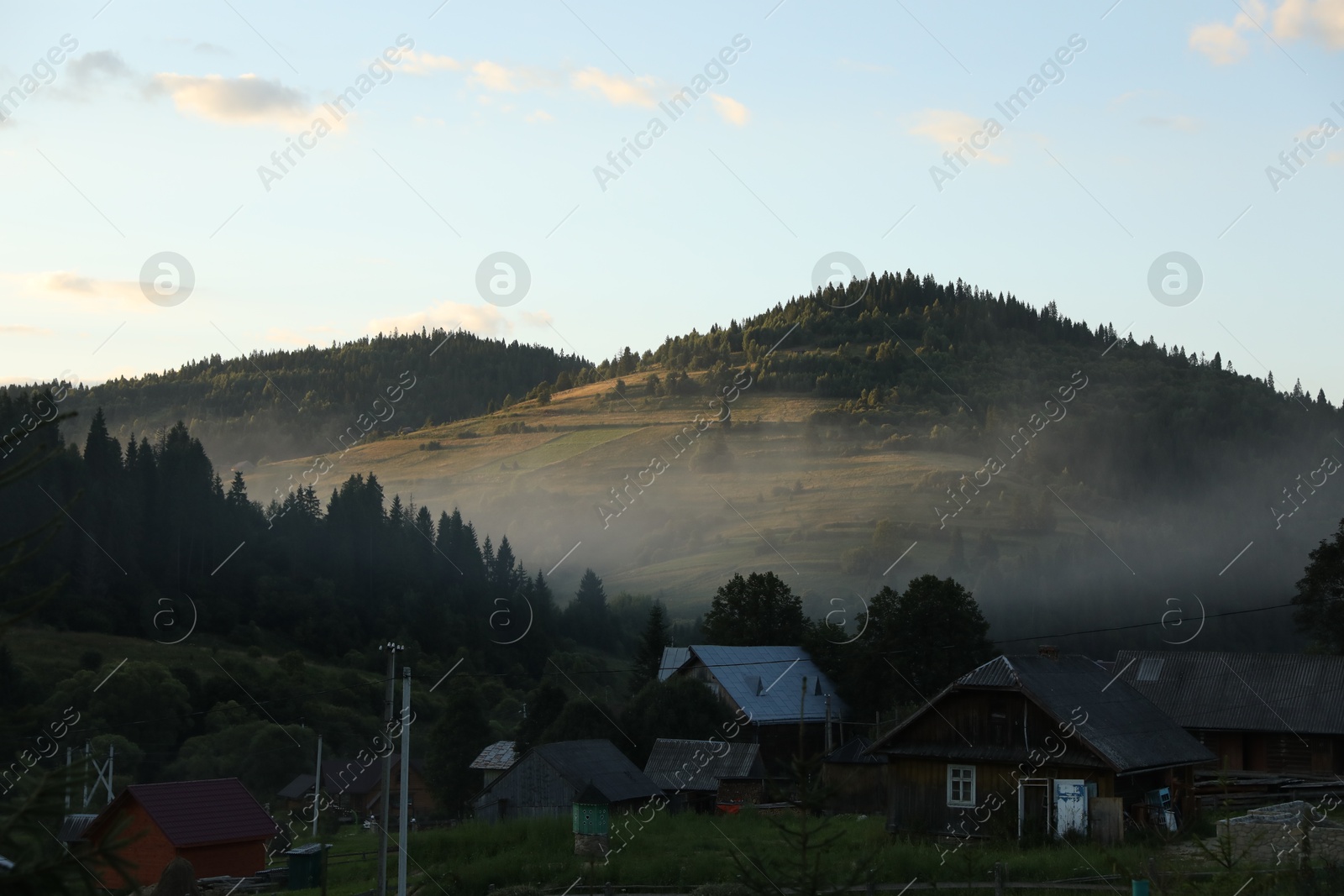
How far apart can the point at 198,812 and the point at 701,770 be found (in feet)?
68.1

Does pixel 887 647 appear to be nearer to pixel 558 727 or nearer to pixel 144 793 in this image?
pixel 558 727

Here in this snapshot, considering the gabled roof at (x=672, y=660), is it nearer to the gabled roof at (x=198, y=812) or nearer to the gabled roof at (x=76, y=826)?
the gabled roof at (x=76, y=826)

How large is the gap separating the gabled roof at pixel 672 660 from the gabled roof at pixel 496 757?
10.7 meters

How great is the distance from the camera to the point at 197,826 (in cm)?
3338

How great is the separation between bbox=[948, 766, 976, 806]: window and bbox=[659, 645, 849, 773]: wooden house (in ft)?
74.6

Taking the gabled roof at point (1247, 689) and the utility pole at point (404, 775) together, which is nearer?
the utility pole at point (404, 775)

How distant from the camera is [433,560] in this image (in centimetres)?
12825

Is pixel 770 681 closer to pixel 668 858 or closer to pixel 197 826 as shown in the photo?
pixel 668 858

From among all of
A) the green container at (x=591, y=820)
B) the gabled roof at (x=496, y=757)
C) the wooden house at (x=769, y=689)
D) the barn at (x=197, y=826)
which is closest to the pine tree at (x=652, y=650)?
the wooden house at (x=769, y=689)

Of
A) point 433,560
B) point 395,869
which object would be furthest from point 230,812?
point 433,560

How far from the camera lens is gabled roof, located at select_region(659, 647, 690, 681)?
61938 millimetres

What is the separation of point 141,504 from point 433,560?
34.3 metres

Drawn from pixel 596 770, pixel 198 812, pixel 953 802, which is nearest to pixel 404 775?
pixel 198 812

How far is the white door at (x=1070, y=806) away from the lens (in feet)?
98.9
